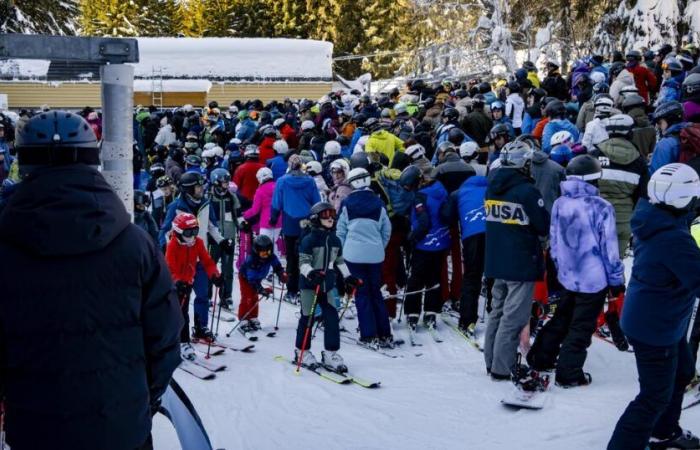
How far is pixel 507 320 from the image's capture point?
7.10 meters

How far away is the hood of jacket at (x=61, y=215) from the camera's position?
276 cm

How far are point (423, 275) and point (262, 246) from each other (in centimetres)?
176

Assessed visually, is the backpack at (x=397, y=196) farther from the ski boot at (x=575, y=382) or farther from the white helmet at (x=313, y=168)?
the ski boot at (x=575, y=382)

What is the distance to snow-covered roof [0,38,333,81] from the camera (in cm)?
3412

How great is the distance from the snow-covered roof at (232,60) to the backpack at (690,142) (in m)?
27.9

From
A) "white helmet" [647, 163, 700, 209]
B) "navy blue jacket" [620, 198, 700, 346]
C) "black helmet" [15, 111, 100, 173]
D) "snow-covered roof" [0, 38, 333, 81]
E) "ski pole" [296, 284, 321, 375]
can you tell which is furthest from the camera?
"snow-covered roof" [0, 38, 333, 81]

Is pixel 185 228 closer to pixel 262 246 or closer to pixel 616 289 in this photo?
pixel 262 246

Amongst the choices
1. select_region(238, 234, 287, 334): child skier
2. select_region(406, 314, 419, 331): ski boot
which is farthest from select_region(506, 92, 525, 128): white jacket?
select_region(238, 234, 287, 334): child skier

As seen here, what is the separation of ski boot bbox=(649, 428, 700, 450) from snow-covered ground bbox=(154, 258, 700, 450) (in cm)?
46

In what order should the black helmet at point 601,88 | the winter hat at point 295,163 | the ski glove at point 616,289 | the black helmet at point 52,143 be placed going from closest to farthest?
the black helmet at point 52,143, the ski glove at point 616,289, the winter hat at point 295,163, the black helmet at point 601,88

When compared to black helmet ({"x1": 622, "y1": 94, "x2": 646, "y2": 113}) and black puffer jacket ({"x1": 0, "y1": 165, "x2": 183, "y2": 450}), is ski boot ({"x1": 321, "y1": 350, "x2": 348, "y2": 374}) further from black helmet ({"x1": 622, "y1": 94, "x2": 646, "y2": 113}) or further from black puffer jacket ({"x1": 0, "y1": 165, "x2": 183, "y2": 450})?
black helmet ({"x1": 622, "y1": 94, "x2": 646, "y2": 113})

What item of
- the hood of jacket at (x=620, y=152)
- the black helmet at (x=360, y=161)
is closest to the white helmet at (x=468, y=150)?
the black helmet at (x=360, y=161)

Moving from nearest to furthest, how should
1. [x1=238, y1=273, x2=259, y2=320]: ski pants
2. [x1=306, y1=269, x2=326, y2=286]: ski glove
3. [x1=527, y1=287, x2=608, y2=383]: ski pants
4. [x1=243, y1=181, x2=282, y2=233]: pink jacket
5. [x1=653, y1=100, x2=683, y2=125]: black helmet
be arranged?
[x1=527, y1=287, x2=608, y2=383]: ski pants → [x1=306, y1=269, x2=326, y2=286]: ski glove → [x1=653, y1=100, x2=683, y2=125]: black helmet → [x1=238, y1=273, x2=259, y2=320]: ski pants → [x1=243, y1=181, x2=282, y2=233]: pink jacket

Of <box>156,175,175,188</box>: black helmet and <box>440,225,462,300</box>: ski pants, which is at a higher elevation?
<box>156,175,175,188</box>: black helmet
